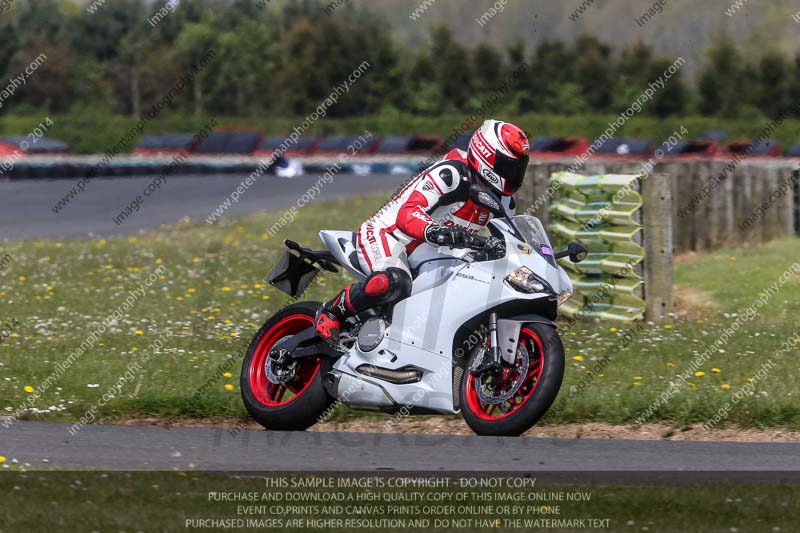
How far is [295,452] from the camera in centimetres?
763

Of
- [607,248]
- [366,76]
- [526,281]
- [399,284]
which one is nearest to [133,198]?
[607,248]

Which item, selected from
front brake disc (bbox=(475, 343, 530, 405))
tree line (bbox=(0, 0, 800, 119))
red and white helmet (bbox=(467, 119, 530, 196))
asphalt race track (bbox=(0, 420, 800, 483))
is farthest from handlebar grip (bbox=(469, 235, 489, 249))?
tree line (bbox=(0, 0, 800, 119))

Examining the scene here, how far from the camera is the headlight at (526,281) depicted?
25.2ft

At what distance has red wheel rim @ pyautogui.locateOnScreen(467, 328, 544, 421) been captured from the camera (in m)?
7.57

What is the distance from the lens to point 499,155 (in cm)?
811

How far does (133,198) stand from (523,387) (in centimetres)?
2650

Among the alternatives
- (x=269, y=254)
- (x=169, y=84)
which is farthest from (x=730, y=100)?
(x=269, y=254)

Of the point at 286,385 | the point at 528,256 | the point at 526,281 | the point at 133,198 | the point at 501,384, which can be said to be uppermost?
the point at 528,256

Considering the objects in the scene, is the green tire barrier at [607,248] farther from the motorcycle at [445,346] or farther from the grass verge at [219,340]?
the motorcycle at [445,346]

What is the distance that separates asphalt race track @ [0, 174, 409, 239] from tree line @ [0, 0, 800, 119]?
3936 cm

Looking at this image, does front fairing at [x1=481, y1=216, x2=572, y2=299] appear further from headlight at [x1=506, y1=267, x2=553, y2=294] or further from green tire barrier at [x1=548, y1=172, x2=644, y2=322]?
green tire barrier at [x1=548, y1=172, x2=644, y2=322]

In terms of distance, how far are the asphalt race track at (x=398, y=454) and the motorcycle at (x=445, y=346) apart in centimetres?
23

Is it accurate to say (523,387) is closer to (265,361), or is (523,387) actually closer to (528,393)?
(528,393)

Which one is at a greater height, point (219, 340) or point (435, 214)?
point (435, 214)
